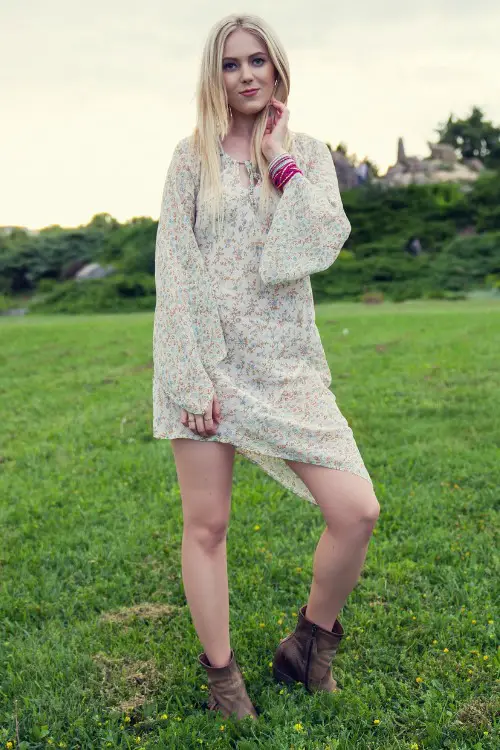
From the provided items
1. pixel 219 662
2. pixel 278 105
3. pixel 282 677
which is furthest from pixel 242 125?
pixel 282 677

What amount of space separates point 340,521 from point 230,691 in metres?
0.70

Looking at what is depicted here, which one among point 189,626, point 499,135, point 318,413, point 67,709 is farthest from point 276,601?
point 499,135

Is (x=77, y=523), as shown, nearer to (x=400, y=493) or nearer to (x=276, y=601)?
(x=276, y=601)

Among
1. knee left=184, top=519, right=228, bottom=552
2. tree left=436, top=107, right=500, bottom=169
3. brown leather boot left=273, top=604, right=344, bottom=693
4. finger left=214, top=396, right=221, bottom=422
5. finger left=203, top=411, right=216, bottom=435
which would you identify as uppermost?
tree left=436, top=107, right=500, bottom=169

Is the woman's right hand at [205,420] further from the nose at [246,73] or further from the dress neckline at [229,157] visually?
the nose at [246,73]

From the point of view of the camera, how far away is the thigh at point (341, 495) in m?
2.27

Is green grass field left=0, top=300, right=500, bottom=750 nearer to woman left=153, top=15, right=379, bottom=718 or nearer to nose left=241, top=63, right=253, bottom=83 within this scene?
woman left=153, top=15, right=379, bottom=718

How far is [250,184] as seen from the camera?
231 cm

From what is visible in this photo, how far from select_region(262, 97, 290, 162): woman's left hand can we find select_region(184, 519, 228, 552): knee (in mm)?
1145

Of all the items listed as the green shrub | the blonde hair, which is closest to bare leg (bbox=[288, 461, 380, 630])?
the blonde hair

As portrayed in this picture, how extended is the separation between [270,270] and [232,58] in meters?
0.66

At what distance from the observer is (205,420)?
2238 millimetres

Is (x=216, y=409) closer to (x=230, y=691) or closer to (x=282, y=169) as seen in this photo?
(x=282, y=169)

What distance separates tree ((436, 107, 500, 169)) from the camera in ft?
127
